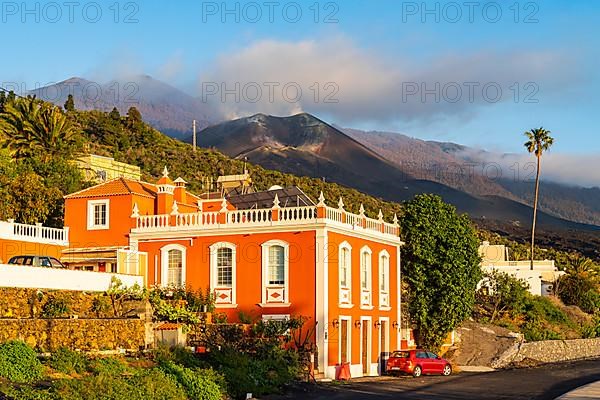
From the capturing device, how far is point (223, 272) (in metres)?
40.4

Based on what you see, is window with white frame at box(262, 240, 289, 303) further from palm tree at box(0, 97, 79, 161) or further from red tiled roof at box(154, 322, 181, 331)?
palm tree at box(0, 97, 79, 161)

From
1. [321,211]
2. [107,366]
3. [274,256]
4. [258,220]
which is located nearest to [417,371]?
[274,256]

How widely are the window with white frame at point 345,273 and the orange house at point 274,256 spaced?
0.04 metres

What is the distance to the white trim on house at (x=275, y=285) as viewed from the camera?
39.1 metres

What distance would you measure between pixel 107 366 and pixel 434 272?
79.6ft

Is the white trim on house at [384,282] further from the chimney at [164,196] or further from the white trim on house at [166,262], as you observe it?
the chimney at [164,196]

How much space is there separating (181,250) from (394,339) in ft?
37.5

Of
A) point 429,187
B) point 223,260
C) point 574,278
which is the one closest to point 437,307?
point 223,260

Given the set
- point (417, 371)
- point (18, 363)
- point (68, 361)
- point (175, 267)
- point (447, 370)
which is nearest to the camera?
point (18, 363)

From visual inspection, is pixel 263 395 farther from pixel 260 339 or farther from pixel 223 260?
pixel 223 260

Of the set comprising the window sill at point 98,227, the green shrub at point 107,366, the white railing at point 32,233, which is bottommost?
the green shrub at point 107,366

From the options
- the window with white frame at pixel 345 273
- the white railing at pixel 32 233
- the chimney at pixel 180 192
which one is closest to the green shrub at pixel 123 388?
the window with white frame at pixel 345 273

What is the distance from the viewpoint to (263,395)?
99.3 ft

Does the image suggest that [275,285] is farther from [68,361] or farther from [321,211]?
[68,361]
